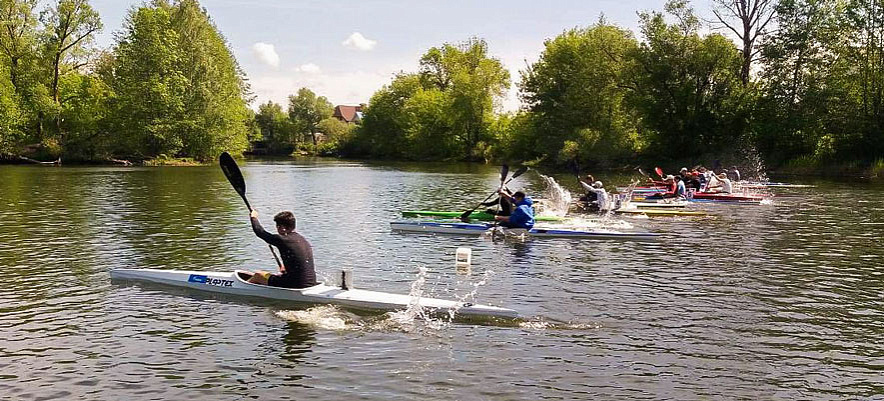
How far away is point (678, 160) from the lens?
60.7 metres

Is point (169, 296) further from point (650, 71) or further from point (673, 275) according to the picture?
point (650, 71)

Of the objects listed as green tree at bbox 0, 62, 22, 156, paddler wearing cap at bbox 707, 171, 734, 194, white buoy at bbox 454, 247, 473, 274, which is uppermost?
green tree at bbox 0, 62, 22, 156

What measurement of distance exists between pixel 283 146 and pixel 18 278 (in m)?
122

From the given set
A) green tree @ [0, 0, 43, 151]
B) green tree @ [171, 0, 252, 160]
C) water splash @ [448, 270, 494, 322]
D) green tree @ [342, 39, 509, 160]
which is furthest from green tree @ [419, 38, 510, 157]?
water splash @ [448, 270, 494, 322]

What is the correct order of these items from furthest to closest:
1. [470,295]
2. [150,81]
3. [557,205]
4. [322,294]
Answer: [150,81] → [557,205] → [470,295] → [322,294]

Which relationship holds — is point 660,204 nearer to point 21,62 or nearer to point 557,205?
point 557,205

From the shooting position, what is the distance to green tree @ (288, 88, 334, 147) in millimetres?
146125

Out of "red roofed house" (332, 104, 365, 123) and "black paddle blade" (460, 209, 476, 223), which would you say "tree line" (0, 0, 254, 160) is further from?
"red roofed house" (332, 104, 365, 123)

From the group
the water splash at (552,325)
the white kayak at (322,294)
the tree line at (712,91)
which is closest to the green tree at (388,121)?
the tree line at (712,91)

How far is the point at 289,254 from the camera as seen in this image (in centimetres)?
1233

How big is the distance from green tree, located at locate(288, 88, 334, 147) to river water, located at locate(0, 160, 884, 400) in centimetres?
12465

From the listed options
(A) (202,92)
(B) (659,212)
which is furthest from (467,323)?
(A) (202,92)

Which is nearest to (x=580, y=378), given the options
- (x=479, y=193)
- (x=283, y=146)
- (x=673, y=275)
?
(x=673, y=275)

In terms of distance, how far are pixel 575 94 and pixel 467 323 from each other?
196 ft
